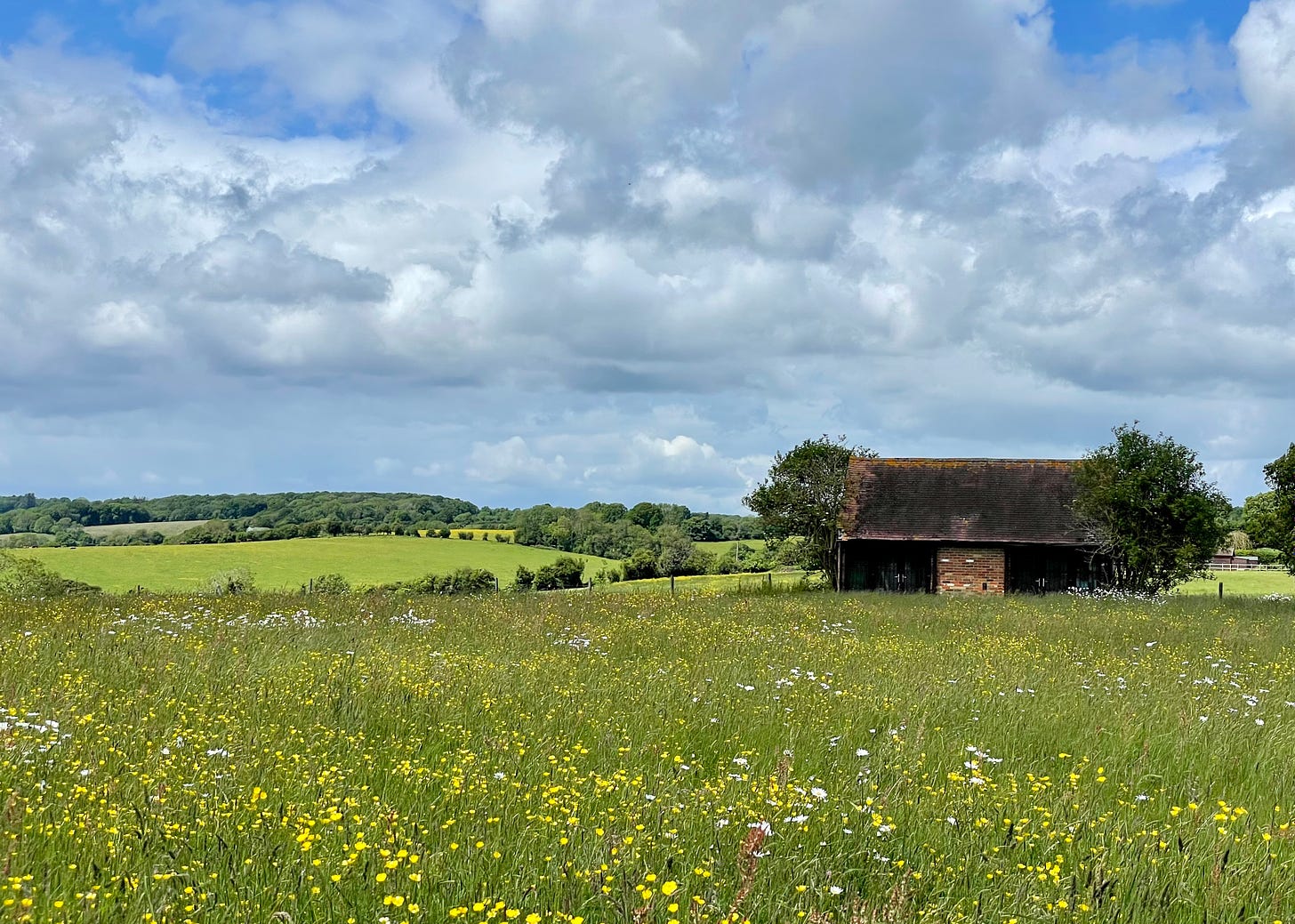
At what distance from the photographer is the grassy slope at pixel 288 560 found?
65.2m

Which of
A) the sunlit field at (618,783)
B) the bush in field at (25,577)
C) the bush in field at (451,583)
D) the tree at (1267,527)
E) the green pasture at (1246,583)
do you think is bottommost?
the bush in field at (451,583)

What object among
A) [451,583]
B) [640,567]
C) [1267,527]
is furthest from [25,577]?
[1267,527]

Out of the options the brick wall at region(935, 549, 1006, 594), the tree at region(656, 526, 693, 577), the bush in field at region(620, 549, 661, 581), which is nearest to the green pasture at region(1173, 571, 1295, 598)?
the brick wall at region(935, 549, 1006, 594)

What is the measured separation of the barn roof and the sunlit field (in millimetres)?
22235

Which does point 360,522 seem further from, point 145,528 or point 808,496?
point 808,496

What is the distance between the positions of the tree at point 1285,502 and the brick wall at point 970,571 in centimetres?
892

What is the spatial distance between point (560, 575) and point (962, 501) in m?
37.2

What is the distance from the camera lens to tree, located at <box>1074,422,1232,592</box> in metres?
30.8

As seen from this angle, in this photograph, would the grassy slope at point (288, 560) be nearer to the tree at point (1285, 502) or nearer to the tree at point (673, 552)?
the tree at point (673, 552)

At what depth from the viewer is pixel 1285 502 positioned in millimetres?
30234

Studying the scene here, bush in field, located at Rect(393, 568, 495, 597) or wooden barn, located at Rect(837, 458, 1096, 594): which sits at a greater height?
wooden barn, located at Rect(837, 458, 1096, 594)

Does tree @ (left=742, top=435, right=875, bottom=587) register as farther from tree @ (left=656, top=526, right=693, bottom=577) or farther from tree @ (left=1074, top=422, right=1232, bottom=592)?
tree @ (left=656, top=526, right=693, bottom=577)

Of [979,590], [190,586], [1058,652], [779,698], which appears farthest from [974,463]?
[190,586]

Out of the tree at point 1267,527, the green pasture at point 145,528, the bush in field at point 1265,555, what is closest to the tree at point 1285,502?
the tree at point 1267,527
